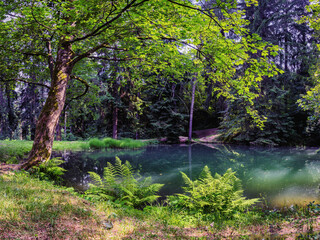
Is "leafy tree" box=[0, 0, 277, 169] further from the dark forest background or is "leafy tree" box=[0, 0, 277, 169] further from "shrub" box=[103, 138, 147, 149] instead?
the dark forest background

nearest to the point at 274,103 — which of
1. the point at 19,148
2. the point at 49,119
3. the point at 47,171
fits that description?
the point at 49,119

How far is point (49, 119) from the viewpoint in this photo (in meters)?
6.12

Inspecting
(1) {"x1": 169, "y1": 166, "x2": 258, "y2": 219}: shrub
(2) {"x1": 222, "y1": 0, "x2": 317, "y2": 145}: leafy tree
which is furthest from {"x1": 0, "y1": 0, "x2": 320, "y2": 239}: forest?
(2) {"x1": 222, "y1": 0, "x2": 317, "y2": 145}: leafy tree

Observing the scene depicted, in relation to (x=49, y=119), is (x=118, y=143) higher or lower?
lower

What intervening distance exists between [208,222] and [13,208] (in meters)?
3.17

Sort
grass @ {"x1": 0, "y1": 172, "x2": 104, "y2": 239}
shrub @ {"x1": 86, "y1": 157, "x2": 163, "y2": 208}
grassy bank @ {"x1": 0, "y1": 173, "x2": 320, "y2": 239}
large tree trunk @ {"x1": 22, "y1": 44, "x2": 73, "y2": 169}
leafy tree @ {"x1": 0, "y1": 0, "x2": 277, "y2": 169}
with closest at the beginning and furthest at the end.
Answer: grass @ {"x1": 0, "y1": 172, "x2": 104, "y2": 239} < grassy bank @ {"x1": 0, "y1": 173, "x2": 320, "y2": 239} < leafy tree @ {"x1": 0, "y1": 0, "x2": 277, "y2": 169} < shrub @ {"x1": 86, "y1": 157, "x2": 163, "y2": 208} < large tree trunk @ {"x1": 22, "y1": 44, "x2": 73, "y2": 169}

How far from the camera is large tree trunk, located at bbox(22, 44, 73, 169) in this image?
6.09 meters

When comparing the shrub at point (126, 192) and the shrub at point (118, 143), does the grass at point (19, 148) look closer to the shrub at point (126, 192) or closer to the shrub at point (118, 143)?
the shrub at point (118, 143)

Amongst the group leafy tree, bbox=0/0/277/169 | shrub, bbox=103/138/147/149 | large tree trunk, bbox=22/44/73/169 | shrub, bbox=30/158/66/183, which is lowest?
shrub, bbox=103/138/147/149

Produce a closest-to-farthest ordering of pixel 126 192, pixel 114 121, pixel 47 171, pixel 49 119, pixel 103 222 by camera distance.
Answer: pixel 103 222 < pixel 126 192 < pixel 47 171 < pixel 49 119 < pixel 114 121

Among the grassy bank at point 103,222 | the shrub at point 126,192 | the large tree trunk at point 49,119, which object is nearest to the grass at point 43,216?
the grassy bank at point 103,222

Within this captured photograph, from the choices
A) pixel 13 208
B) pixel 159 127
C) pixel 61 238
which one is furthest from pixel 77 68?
pixel 159 127

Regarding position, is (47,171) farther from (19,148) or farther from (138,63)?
(19,148)

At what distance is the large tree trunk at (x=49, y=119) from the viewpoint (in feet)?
20.0
